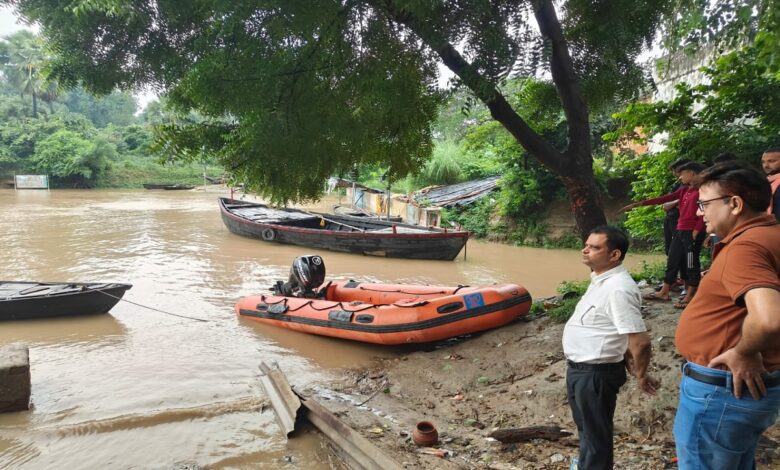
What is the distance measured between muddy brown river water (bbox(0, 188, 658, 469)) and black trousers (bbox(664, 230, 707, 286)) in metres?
3.72

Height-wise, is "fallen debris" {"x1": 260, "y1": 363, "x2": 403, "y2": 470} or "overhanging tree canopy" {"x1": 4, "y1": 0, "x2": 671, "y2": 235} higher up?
"overhanging tree canopy" {"x1": 4, "y1": 0, "x2": 671, "y2": 235}

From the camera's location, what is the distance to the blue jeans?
5.37 ft

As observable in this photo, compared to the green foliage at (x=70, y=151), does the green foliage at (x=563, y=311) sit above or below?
below

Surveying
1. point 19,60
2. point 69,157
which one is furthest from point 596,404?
point 19,60

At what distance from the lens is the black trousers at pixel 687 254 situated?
4.96 metres

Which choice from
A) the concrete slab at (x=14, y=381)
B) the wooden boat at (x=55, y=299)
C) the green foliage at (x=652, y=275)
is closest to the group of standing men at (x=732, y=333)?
the green foliage at (x=652, y=275)

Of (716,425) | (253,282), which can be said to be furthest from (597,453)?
(253,282)

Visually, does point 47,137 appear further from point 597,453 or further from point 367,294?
point 597,453

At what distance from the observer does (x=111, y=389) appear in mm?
5762

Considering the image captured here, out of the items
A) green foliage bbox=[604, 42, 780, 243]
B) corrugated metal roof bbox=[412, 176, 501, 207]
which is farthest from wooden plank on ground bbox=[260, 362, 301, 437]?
corrugated metal roof bbox=[412, 176, 501, 207]

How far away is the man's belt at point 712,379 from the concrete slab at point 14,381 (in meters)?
5.77

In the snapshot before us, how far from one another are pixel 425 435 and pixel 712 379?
244 cm

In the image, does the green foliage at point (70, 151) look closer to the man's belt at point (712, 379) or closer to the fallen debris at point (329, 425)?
the fallen debris at point (329, 425)

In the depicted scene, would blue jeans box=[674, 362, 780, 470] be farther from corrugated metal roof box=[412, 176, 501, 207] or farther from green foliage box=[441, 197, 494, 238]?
corrugated metal roof box=[412, 176, 501, 207]
